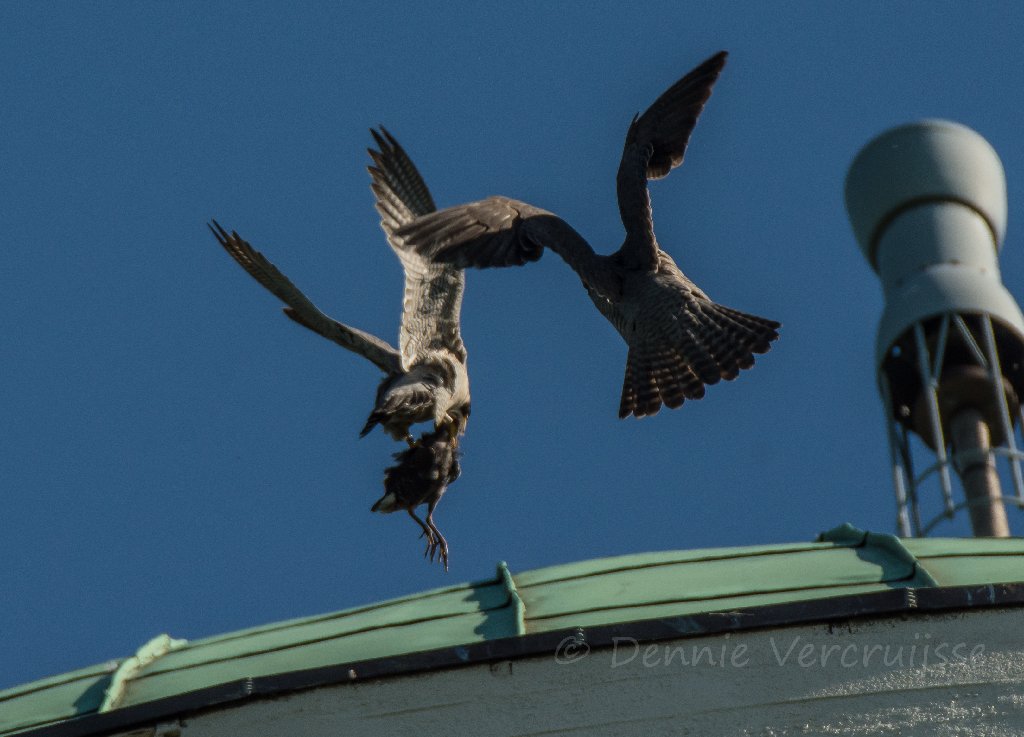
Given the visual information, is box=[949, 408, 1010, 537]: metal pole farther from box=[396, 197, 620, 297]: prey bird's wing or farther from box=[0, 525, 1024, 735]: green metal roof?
box=[0, 525, 1024, 735]: green metal roof

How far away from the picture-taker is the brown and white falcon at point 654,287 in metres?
18.6

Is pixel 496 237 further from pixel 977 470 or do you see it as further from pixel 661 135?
pixel 977 470

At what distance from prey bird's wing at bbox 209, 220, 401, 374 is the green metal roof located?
153 inches

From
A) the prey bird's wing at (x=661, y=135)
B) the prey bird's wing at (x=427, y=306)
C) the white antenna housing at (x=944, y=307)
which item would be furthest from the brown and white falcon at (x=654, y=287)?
the white antenna housing at (x=944, y=307)

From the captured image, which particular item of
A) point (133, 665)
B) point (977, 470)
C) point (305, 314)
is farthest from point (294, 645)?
point (977, 470)

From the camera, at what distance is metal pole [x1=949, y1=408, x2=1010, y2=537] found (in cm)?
2570

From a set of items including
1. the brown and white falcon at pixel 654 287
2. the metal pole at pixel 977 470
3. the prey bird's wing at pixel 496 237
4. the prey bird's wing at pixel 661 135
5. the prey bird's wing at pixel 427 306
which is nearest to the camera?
the brown and white falcon at pixel 654 287

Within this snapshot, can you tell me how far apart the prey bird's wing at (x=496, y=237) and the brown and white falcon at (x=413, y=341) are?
1.05 feet

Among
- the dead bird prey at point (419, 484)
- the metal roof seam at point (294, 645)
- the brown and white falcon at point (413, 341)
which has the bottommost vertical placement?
the metal roof seam at point (294, 645)

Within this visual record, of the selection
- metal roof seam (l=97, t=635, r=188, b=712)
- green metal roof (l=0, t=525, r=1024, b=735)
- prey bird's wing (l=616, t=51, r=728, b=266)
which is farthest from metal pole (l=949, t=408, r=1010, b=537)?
metal roof seam (l=97, t=635, r=188, b=712)

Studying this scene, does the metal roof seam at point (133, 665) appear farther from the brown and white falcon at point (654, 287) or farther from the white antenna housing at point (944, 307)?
the white antenna housing at point (944, 307)

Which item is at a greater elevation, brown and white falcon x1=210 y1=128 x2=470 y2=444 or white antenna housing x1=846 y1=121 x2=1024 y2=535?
white antenna housing x1=846 y1=121 x2=1024 y2=535

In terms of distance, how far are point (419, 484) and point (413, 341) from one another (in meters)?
1.90

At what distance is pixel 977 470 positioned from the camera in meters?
26.8
